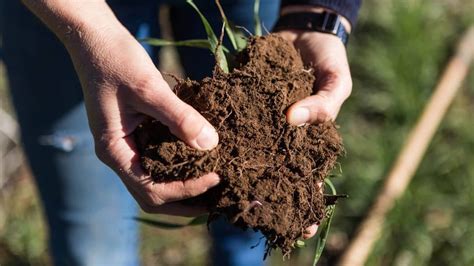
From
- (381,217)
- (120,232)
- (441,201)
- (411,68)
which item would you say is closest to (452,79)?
(411,68)

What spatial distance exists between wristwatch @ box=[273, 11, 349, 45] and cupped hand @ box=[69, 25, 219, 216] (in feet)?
1.24

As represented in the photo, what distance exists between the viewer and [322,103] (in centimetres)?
120

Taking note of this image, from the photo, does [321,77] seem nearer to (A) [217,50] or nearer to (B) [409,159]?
(A) [217,50]

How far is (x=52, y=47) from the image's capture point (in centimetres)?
149

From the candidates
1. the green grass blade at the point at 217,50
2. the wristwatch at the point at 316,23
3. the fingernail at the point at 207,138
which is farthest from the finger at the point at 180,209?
the wristwatch at the point at 316,23

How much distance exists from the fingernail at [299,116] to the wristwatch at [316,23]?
250 millimetres

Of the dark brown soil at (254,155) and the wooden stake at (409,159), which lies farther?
the wooden stake at (409,159)

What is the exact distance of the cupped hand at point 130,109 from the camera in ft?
3.51

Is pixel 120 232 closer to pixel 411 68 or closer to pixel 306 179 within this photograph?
pixel 306 179

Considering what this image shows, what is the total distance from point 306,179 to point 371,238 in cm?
128

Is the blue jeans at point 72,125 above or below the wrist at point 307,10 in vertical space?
below

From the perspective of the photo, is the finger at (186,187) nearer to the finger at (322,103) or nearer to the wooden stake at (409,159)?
the finger at (322,103)

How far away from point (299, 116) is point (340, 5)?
33cm

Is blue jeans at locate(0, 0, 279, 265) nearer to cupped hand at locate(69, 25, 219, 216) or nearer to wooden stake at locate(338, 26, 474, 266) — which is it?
cupped hand at locate(69, 25, 219, 216)
